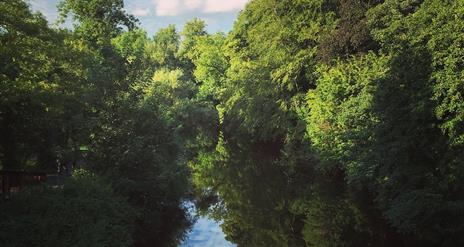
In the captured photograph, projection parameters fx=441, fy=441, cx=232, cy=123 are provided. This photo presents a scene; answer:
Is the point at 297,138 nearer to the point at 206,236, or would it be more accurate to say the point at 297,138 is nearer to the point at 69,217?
the point at 206,236

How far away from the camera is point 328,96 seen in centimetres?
2852

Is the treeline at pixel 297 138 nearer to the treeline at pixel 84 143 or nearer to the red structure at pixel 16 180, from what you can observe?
the treeline at pixel 84 143

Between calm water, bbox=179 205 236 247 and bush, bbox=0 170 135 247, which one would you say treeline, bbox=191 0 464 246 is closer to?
calm water, bbox=179 205 236 247

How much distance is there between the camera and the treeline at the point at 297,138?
16.4m

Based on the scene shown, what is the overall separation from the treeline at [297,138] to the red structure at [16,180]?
1.52m

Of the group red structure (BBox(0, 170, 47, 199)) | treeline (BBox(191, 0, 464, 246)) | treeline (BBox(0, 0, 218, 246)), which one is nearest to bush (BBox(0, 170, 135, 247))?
treeline (BBox(0, 0, 218, 246))

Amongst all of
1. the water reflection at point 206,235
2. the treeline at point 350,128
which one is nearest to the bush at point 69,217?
the water reflection at point 206,235

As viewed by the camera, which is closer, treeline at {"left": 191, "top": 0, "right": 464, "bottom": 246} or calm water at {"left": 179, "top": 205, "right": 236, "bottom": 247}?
treeline at {"left": 191, "top": 0, "right": 464, "bottom": 246}

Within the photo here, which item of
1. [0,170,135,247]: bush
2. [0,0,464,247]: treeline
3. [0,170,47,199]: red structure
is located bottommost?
[0,170,135,247]: bush

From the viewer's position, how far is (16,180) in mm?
18062

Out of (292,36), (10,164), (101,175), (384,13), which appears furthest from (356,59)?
(10,164)

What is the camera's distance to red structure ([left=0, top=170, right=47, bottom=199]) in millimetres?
16594

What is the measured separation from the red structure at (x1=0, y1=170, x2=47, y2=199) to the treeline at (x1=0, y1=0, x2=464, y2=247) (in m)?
1.52

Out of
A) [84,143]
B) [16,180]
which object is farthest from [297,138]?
[16,180]
